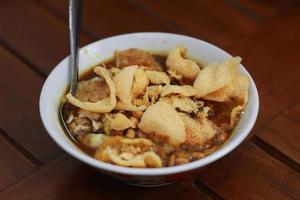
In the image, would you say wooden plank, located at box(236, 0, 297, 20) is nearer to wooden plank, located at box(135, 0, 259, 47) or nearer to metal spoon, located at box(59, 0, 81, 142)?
wooden plank, located at box(135, 0, 259, 47)

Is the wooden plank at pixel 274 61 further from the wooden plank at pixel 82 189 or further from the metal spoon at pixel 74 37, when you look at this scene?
the metal spoon at pixel 74 37

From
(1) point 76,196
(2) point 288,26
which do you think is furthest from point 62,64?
(2) point 288,26

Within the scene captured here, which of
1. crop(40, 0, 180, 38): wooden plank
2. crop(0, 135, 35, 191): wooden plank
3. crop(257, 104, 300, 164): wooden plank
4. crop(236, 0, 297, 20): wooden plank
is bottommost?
crop(0, 135, 35, 191): wooden plank

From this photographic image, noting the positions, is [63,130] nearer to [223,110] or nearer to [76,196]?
[76,196]

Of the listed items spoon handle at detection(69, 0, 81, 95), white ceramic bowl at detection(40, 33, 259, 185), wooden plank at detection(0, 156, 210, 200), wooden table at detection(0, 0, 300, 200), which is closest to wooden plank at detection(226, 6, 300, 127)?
wooden table at detection(0, 0, 300, 200)

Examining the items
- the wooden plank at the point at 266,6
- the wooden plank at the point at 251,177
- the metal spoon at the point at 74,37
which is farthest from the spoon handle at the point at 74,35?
the wooden plank at the point at 266,6

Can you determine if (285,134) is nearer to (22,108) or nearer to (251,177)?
(251,177)
